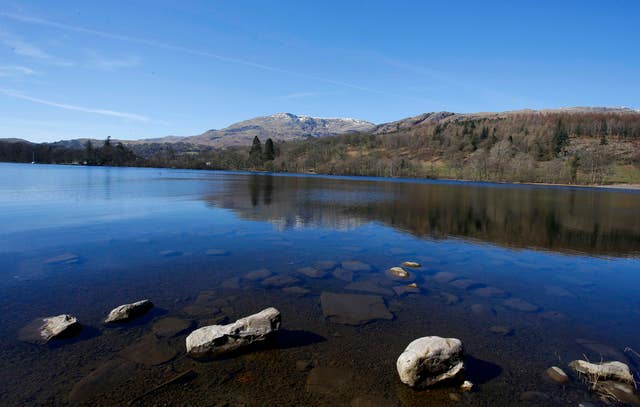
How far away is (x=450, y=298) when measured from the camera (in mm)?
12820

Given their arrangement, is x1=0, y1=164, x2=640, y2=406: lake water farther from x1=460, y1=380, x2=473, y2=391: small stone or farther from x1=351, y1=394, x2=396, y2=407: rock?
x1=460, y1=380, x2=473, y2=391: small stone

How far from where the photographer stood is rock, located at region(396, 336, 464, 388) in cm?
736

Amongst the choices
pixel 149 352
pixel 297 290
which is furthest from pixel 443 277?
pixel 149 352

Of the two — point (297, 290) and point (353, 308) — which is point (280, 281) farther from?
point (353, 308)

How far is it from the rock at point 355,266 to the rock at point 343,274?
1.50ft

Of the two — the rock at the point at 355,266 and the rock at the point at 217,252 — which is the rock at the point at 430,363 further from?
the rock at the point at 217,252

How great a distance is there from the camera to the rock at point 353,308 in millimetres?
10703

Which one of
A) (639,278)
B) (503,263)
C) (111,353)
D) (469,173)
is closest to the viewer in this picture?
(111,353)

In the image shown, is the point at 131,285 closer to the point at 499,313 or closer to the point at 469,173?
the point at 499,313

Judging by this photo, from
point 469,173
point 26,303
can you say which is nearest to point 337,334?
point 26,303

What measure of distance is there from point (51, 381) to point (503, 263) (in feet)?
64.1

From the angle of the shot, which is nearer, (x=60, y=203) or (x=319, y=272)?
(x=319, y=272)

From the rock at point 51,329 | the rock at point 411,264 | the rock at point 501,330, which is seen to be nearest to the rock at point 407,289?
the rock at point 411,264

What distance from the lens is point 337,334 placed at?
9.69 m
